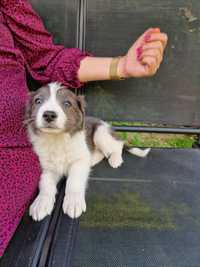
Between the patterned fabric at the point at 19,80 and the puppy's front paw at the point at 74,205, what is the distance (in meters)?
0.17

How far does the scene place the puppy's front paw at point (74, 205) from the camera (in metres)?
1.28

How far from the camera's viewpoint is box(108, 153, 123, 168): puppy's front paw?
5.59 feet

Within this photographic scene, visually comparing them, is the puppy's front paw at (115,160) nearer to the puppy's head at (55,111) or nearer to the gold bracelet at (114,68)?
A: the puppy's head at (55,111)

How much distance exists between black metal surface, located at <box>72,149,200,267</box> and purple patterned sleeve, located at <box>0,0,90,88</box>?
0.54 m

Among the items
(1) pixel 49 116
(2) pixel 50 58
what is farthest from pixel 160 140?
(1) pixel 49 116

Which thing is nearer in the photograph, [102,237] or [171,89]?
[102,237]

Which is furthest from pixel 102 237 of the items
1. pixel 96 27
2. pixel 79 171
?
pixel 96 27

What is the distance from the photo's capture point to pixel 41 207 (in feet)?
4.33

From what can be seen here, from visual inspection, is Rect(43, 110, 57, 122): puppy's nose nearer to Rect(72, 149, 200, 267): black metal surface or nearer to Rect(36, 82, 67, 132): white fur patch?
Rect(36, 82, 67, 132): white fur patch

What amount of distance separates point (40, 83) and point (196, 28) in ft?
3.07

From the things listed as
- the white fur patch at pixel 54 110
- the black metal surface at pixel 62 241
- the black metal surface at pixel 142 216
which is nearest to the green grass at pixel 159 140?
the black metal surface at pixel 142 216

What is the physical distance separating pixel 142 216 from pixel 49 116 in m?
0.59

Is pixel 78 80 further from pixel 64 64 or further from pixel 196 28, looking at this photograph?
pixel 196 28

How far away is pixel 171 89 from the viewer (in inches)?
75.3
